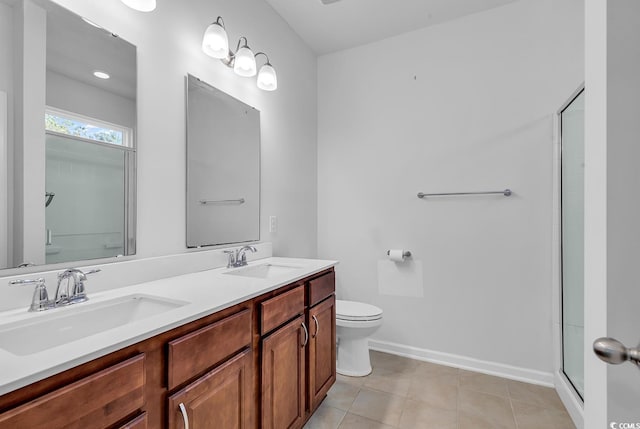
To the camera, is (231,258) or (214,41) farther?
(231,258)

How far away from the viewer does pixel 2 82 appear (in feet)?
3.17

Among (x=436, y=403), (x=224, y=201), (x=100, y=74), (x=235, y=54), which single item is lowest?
(x=436, y=403)

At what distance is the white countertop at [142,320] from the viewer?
1.91ft

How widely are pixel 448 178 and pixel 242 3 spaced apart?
1889mm

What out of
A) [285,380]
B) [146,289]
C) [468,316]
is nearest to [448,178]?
[468,316]

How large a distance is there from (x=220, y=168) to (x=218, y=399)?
123 cm

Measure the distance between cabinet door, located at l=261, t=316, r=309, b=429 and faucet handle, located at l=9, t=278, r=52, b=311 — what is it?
73 cm

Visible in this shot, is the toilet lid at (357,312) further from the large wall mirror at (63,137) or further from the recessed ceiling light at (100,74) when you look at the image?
the recessed ceiling light at (100,74)

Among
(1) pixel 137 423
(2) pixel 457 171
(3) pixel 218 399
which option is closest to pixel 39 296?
(1) pixel 137 423

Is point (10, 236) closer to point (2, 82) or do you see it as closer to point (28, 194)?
point (28, 194)

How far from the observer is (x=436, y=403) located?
1879mm

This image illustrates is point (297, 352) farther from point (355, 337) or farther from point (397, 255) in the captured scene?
point (397, 255)

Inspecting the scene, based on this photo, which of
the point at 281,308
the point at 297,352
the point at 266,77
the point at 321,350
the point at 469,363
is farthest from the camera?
the point at 469,363

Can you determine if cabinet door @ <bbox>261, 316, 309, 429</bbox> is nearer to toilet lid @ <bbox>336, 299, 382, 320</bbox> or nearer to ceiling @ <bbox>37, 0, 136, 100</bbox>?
toilet lid @ <bbox>336, 299, 382, 320</bbox>
